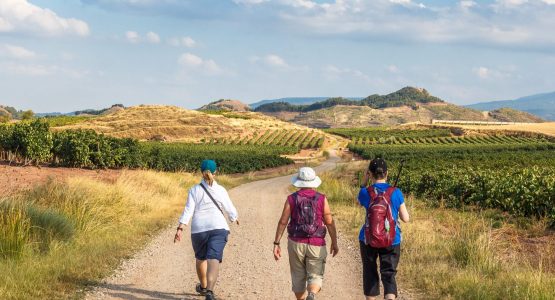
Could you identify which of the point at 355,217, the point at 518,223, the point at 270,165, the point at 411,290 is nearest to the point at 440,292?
the point at 411,290

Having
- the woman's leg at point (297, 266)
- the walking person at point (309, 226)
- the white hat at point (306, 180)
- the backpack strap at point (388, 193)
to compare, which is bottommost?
the woman's leg at point (297, 266)

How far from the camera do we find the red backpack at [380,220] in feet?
23.2

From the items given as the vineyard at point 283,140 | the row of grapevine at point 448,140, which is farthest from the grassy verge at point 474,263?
the row of grapevine at point 448,140

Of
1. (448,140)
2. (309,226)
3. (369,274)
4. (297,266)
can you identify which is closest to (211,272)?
(297,266)

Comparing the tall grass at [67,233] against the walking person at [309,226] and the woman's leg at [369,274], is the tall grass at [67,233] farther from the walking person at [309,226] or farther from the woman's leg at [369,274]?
the woman's leg at [369,274]

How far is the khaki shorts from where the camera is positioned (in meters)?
7.24

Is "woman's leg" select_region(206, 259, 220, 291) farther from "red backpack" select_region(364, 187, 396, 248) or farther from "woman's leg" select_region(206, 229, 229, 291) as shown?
"red backpack" select_region(364, 187, 396, 248)

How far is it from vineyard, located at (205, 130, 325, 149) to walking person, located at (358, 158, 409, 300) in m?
94.8

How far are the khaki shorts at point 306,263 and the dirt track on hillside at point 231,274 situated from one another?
1357 millimetres

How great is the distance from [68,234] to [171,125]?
110 meters

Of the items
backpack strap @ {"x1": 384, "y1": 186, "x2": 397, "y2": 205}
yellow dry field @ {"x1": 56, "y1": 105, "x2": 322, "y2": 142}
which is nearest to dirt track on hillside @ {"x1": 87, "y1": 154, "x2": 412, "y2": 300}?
backpack strap @ {"x1": 384, "y1": 186, "x2": 397, "y2": 205}

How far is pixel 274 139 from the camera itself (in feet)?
384

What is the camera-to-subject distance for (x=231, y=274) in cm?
1033

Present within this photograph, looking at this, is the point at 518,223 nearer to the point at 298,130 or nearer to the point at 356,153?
the point at 356,153
